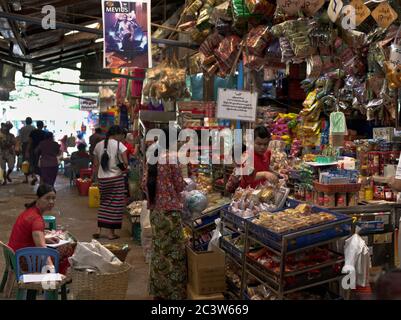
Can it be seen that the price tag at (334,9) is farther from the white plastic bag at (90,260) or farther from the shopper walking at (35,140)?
the shopper walking at (35,140)

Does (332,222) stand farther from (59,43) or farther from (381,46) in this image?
(59,43)

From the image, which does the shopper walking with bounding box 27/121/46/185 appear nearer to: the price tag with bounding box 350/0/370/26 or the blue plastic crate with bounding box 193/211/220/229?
the blue plastic crate with bounding box 193/211/220/229

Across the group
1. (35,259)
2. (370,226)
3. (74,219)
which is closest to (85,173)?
(74,219)

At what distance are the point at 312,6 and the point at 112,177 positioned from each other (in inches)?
161

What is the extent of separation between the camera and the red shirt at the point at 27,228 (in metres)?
4.22

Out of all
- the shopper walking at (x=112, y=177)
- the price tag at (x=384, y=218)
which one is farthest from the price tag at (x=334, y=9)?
the shopper walking at (x=112, y=177)

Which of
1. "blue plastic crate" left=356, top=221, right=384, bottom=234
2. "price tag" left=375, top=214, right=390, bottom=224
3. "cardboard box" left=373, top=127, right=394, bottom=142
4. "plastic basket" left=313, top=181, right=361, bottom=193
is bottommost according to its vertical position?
"blue plastic crate" left=356, top=221, right=384, bottom=234

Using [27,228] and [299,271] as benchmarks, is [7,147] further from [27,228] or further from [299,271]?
[299,271]

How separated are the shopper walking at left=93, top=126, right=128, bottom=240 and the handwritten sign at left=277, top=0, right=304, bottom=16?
11.9 feet

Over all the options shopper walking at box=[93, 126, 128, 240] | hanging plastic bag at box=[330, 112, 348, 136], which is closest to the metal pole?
shopper walking at box=[93, 126, 128, 240]

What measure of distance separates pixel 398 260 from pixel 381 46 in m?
1.77

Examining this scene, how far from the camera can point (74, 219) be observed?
9.27 meters

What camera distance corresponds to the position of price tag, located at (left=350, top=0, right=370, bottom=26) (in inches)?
168

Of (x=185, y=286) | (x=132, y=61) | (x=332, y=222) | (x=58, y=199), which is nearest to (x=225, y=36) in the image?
(x=132, y=61)
